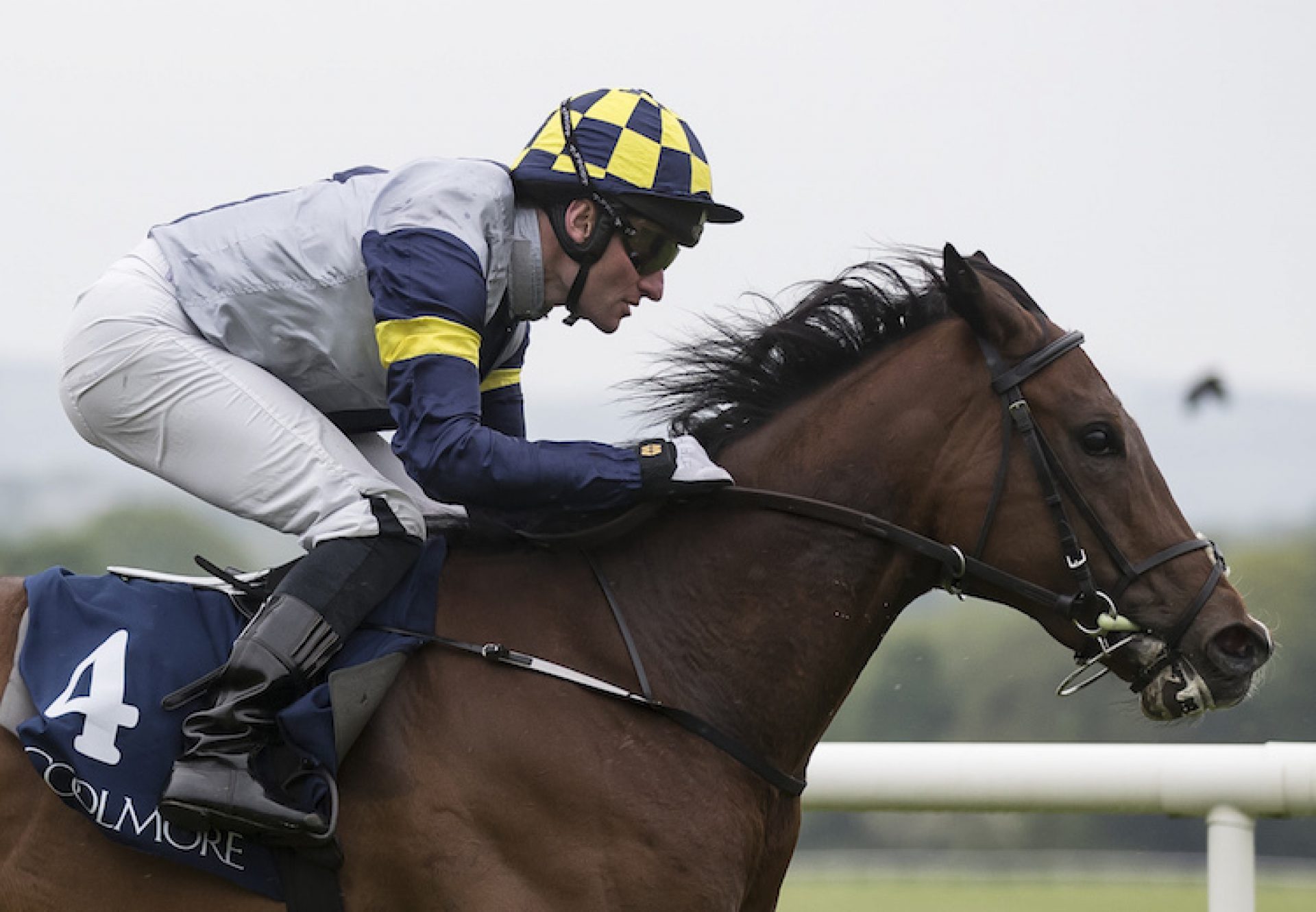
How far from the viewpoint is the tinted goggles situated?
3.25 m

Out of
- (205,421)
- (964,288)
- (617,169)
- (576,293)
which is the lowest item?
(205,421)

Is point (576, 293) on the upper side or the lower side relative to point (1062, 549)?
upper

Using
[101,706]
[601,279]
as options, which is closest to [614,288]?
[601,279]

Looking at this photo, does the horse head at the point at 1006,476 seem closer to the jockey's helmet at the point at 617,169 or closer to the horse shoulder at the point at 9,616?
the jockey's helmet at the point at 617,169

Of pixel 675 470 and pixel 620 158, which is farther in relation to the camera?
pixel 620 158

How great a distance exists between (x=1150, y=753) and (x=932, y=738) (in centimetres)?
1252

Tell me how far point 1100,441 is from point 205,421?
1649 mm

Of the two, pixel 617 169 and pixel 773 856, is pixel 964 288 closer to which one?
pixel 617 169

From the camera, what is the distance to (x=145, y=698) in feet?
9.62

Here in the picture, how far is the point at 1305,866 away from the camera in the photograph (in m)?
13.8

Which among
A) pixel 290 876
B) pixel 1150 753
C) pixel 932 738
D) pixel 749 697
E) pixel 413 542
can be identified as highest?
pixel 413 542

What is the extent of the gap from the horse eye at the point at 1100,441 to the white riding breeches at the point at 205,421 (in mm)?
1227

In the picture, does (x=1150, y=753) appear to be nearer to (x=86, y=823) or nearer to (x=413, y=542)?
(x=413, y=542)

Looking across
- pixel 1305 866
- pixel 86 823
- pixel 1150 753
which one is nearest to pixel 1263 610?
pixel 1150 753
